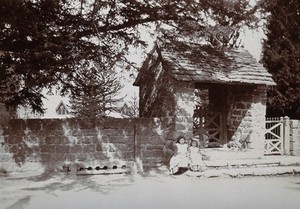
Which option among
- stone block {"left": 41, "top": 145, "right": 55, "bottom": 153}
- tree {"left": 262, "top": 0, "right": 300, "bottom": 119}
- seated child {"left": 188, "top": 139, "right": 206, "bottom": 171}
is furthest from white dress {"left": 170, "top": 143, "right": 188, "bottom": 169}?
tree {"left": 262, "top": 0, "right": 300, "bottom": 119}

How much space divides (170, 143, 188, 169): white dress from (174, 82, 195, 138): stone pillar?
0.78m

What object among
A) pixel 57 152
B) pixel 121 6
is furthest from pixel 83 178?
pixel 121 6

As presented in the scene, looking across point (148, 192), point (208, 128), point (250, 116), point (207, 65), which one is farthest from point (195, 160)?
point (208, 128)

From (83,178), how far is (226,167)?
11.2ft

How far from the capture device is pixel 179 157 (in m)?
8.39

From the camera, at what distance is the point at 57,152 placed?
852cm

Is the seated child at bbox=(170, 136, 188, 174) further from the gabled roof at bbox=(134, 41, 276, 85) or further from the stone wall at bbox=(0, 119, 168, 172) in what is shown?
the gabled roof at bbox=(134, 41, 276, 85)

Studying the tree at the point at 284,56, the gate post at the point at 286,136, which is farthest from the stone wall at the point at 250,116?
the tree at the point at 284,56

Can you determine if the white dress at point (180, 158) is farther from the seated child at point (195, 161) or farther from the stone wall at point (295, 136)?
the stone wall at point (295, 136)

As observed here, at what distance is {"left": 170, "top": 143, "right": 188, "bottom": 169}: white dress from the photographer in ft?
27.4

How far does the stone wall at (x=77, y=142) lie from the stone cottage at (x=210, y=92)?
0.75m

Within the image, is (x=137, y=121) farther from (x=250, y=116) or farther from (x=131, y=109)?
(x=131, y=109)

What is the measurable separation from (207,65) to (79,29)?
175 inches

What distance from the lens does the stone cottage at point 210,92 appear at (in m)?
9.48
